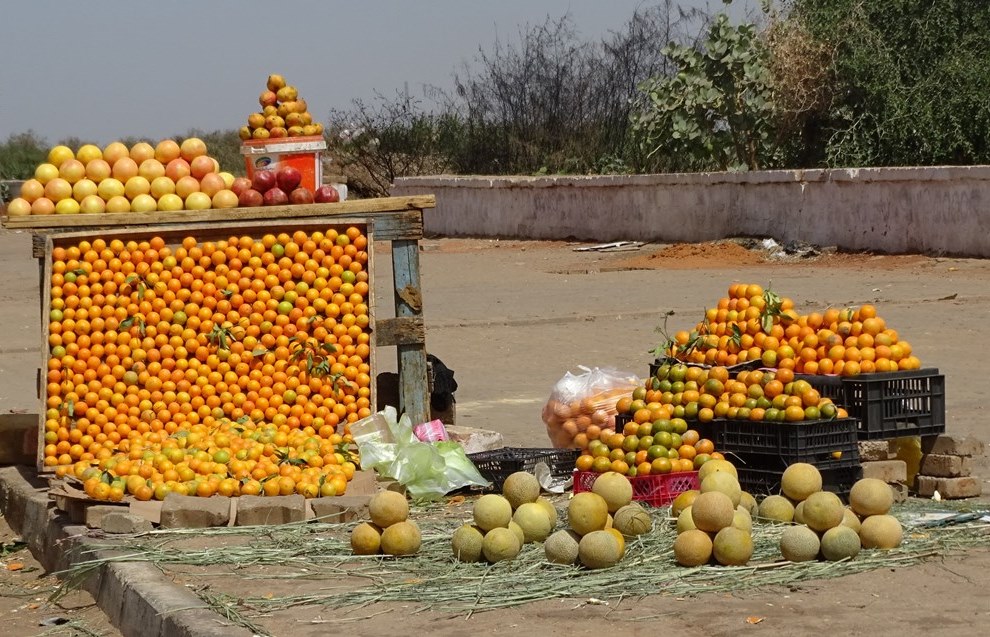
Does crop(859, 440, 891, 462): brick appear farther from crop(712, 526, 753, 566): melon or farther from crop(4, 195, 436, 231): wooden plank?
crop(4, 195, 436, 231): wooden plank

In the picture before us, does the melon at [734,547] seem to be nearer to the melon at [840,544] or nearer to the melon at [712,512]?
the melon at [712,512]

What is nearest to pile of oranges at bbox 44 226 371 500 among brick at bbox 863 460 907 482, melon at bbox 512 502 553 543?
melon at bbox 512 502 553 543

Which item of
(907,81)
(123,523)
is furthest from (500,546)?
(907,81)

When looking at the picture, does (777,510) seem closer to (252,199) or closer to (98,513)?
(98,513)

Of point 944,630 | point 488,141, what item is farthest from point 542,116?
point 944,630

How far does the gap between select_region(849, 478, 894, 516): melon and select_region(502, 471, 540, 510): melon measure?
4.14 feet

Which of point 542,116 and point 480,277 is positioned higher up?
point 542,116

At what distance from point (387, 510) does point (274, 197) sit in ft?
9.70

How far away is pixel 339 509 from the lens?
6.57 meters

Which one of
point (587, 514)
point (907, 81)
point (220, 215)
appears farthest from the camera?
point (907, 81)

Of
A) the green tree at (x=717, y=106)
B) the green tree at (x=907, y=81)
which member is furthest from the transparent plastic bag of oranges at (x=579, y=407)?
the green tree at (x=717, y=106)

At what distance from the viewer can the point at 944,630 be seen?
4.45 metres

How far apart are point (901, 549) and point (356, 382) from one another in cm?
332

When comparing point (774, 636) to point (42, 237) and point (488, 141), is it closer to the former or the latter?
point (42, 237)
